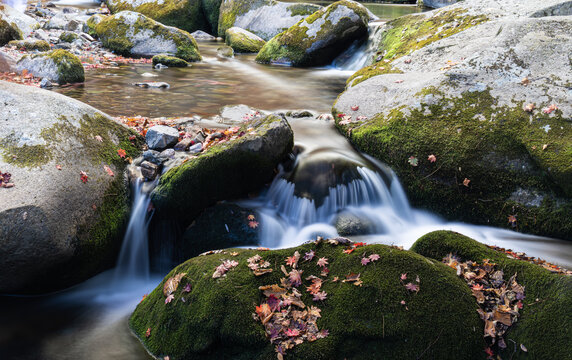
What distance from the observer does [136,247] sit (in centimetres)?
613

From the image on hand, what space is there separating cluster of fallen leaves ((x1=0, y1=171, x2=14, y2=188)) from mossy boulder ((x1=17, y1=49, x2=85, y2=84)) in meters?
8.20

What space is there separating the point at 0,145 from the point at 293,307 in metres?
4.48

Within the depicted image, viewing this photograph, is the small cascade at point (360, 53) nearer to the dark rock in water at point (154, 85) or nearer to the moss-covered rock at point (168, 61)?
the moss-covered rock at point (168, 61)

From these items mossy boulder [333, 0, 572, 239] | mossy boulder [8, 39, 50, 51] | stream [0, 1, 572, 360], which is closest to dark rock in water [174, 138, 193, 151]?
stream [0, 1, 572, 360]

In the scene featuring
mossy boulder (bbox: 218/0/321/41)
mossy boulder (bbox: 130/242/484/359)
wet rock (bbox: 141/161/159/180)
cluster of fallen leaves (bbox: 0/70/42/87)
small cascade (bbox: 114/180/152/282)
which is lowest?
small cascade (bbox: 114/180/152/282)

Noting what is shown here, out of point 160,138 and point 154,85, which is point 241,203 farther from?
point 154,85

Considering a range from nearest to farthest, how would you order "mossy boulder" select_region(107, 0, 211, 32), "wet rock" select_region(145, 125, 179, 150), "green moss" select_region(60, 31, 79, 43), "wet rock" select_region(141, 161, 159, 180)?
"wet rock" select_region(141, 161, 159, 180)
"wet rock" select_region(145, 125, 179, 150)
"green moss" select_region(60, 31, 79, 43)
"mossy boulder" select_region(107, 0, 211, 32)

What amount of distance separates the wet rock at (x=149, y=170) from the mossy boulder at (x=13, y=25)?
13.4m

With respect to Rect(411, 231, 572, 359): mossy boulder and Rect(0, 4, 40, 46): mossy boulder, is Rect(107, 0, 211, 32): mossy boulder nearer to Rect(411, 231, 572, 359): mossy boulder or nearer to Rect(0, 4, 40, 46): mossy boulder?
Rect(0, 4, 40, 46): mossy boulder

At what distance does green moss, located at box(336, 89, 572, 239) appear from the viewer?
6223 mm

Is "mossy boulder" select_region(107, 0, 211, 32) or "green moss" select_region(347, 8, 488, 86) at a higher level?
"mossy boulder" select_region(107, 0, 211, 32)

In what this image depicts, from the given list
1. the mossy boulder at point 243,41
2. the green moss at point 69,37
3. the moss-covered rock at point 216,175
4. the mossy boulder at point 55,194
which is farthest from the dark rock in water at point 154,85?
the green moss at point 69,37

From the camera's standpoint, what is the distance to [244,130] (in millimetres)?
6934

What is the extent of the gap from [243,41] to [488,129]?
14793 millimetres
